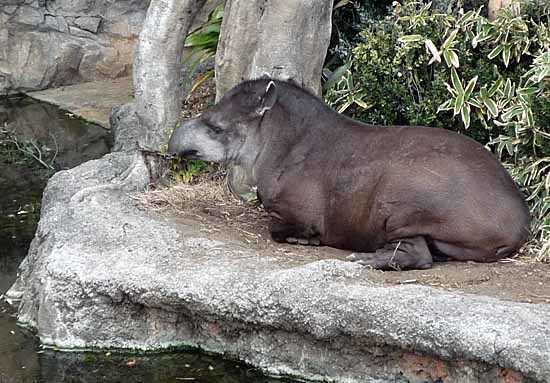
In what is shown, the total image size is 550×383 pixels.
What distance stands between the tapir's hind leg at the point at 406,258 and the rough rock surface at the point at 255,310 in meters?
0.25

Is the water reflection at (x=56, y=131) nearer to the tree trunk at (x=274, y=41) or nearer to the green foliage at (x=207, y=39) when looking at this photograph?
the green foliage at (x=207, y=39)

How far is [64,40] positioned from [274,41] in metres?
6.17

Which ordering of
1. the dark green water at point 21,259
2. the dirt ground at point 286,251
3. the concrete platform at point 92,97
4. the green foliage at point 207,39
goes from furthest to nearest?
1. the concrete platform at point 92,97
2. the green foliage at point 207,39
3. the dark green water at point 21,259
4. the dirt ground at point 286,251

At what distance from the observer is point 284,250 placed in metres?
6.68

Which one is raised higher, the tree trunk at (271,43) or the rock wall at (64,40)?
the tree trunk at (271,43)

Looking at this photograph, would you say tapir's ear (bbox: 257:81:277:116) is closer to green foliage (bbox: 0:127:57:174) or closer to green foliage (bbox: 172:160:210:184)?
green foliage (bbox: 172:160:210:184)

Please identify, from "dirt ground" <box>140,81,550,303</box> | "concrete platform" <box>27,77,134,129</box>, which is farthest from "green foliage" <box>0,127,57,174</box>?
"dirt ground" <box>140,81,550,303</box>

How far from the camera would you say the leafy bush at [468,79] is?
7184mm

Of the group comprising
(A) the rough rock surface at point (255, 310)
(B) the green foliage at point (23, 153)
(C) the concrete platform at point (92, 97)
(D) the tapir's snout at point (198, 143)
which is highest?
(D) the tapir's snout at point (198, 143)

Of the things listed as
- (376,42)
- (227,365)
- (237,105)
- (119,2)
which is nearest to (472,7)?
(376,42)

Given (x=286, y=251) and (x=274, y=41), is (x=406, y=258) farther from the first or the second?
(x=274, y=41)

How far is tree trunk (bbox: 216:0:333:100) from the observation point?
7.76m

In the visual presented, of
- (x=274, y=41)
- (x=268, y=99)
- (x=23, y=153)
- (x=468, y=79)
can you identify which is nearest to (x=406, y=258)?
(x=268, y=99)

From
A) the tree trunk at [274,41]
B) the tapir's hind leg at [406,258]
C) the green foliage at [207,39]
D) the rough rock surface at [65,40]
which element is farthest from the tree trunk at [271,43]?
the rough rock surface at [65,40]
